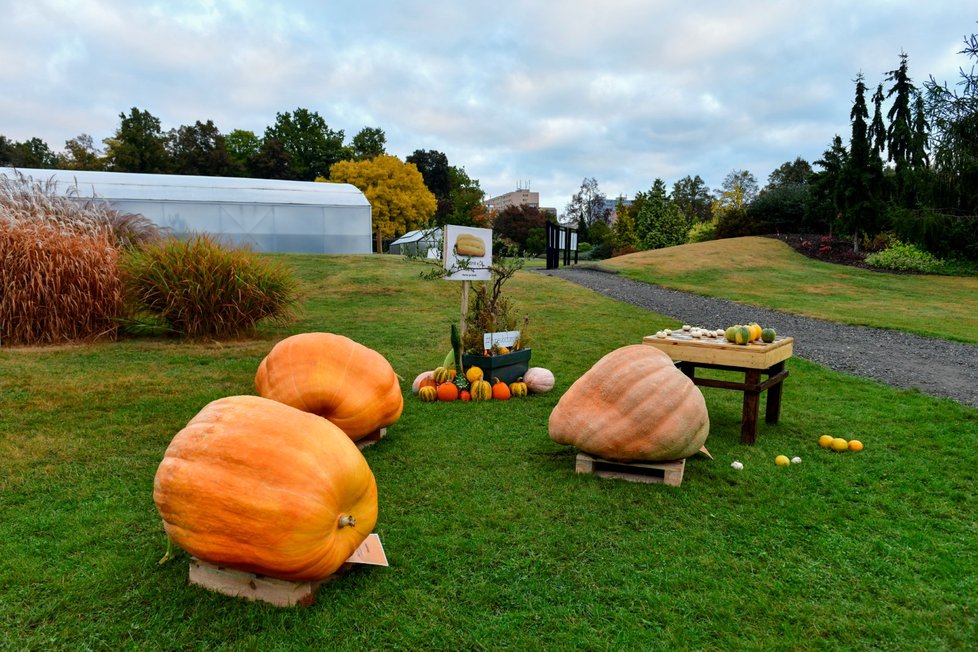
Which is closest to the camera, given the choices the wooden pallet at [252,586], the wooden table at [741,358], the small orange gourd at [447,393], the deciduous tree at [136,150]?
the wooden pallet at [252,586]

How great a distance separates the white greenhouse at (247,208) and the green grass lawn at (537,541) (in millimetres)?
17728

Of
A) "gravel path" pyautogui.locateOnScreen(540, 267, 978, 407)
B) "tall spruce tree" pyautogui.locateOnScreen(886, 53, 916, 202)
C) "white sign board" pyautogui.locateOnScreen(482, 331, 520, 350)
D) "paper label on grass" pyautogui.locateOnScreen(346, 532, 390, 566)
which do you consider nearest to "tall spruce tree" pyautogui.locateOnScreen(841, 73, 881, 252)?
"tall spruce tree" pyautogui.locateOnScreen(886, 53, 916, 202)

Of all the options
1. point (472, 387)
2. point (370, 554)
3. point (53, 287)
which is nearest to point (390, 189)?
point (53, 287)

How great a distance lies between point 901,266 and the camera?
2177cm

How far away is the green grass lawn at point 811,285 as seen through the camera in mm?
12594

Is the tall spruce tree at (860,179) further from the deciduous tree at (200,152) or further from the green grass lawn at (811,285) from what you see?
the deciduous tree at (200,152)

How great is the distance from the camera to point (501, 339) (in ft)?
20.5

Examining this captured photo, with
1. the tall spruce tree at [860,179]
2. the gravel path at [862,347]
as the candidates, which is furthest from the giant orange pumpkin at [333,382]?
the tall spruce tree at [860,179]

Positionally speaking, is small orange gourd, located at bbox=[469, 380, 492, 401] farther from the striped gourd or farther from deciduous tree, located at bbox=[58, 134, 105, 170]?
deciduous tree, located at bbox=[58, 134, 105, 170]

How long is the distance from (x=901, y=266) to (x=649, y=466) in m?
23.0

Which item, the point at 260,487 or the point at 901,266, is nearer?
the point at 260,487

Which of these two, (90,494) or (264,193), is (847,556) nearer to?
(90,494)

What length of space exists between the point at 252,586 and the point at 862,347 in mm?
9629

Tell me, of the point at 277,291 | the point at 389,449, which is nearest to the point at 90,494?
the point at 389,449
